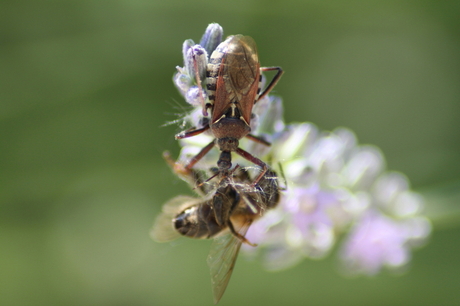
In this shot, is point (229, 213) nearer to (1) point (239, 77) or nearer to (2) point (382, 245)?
(1) point (239, 77)

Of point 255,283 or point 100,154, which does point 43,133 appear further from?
point 255,283

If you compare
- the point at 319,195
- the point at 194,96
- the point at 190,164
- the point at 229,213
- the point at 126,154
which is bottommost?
the point at 229,213

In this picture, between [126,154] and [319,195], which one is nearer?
[319,195]

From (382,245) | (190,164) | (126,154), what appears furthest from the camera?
(126,154)

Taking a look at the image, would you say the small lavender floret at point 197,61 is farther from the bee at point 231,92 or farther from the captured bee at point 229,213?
the captured bee at point 229,213

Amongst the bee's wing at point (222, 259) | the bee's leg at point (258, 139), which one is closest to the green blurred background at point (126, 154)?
the bee's leg at point (258, 139)

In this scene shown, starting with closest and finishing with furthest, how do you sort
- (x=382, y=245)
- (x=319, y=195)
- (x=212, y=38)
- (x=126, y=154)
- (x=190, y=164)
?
1. (x=212, y=38)
2. (x=190, y=164)
3. (x=319, y=195)
4. (x=382, y=245)
5. (x=126, y=154)

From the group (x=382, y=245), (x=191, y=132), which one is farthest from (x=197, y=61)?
(x=382, y=245)
